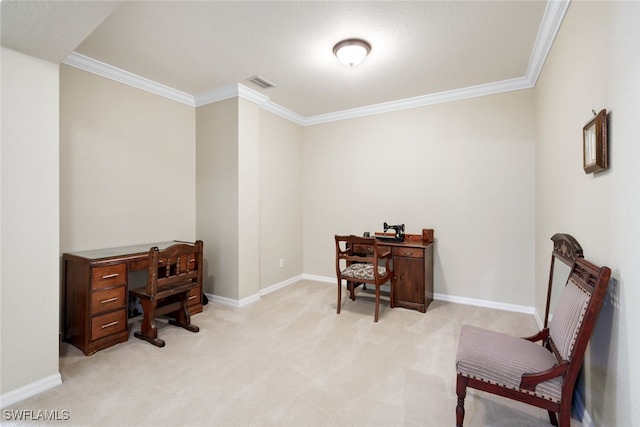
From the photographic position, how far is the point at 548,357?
5.28ft

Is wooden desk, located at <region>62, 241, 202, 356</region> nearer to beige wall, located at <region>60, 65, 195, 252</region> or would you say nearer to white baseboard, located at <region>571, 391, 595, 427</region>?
beige wall, located at <region>60, 65, 195, 252</region>

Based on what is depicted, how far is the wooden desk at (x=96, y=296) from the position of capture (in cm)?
249

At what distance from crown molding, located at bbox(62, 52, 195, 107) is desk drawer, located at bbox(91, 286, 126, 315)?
2.15 m

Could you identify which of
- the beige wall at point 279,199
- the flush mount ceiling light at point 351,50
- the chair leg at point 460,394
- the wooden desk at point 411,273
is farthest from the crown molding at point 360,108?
the chair leg at point 460,394

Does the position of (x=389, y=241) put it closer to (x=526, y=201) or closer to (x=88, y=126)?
(x=526, y=201)

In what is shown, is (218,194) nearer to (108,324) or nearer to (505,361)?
(108,324)

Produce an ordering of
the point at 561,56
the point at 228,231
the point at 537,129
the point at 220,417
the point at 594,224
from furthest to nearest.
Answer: the point at 228,231 < the point at 537,129 < the point at 561,56 < the point at 220,417 < the point at 594,224

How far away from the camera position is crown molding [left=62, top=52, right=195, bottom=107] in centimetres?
280

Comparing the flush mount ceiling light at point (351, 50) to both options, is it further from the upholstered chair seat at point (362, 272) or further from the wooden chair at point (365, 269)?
the upholstered chair seat at point (362, 272)

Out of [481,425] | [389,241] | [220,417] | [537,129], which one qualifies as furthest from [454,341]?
[537,129]

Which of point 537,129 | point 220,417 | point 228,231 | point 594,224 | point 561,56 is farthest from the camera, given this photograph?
point 228,231

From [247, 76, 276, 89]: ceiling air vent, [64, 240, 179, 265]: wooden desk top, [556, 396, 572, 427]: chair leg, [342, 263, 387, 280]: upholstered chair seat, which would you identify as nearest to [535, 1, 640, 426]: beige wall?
[556, 396, 572, 427]: chair leg

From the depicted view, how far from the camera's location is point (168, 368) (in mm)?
2289

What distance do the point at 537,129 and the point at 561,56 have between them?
113 cm
